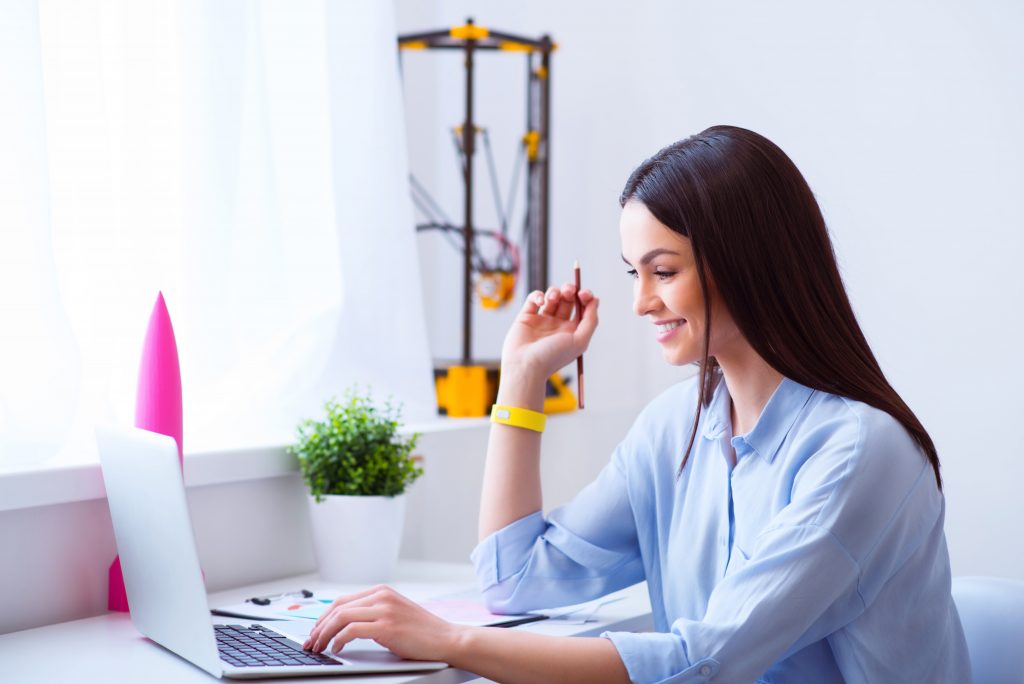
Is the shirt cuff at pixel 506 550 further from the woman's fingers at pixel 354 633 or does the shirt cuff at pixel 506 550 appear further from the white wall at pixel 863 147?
the white wall at pixel 863 147

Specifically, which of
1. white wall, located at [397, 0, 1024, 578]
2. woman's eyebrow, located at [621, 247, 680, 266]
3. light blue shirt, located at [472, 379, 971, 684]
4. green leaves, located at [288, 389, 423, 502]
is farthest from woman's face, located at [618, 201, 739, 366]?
white wall, located at [397, 0, 1024, 578]

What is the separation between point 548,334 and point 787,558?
21.4 inches

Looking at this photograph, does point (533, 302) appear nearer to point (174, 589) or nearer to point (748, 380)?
point (748, 380)

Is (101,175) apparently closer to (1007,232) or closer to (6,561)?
(6,561)

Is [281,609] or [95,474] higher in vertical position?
[95,474]

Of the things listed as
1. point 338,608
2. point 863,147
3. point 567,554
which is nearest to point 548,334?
point 567,554

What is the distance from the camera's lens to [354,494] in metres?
1.51

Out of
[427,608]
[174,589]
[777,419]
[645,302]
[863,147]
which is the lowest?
[427,608]

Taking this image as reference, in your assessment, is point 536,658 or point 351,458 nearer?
point 536,658

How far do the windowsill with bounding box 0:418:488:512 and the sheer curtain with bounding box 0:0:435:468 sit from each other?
5 centimetres

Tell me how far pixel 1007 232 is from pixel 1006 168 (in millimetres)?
110

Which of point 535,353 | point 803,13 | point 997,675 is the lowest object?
point 997,675

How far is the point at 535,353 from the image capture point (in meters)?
1.42


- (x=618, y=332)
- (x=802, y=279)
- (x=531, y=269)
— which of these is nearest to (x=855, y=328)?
(x=802, y=279)
